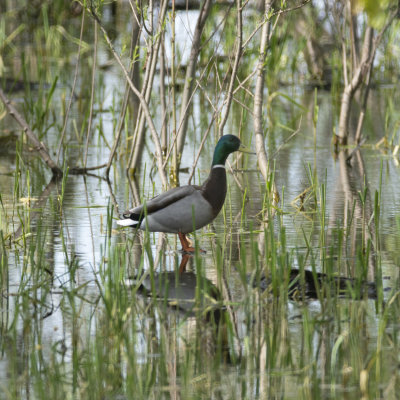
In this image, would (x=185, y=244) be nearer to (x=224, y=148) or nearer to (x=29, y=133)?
(x=224, y=148)

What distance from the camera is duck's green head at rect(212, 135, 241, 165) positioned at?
18.1 ft

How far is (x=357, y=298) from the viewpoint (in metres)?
3.83

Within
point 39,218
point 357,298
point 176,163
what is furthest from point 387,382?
point 176,163

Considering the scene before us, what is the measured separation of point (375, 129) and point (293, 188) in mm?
3506

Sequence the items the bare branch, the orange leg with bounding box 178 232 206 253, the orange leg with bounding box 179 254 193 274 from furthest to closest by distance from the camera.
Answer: the bare branch → the orange leg with bounding box 178 232 206 253 → the orange leg with bounding box 179 254 193 274

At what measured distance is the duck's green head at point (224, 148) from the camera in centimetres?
552

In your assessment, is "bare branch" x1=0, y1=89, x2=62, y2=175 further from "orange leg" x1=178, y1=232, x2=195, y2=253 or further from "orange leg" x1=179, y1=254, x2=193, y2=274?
"orange leg" x1=179, y1=254, x2=193, y2=274

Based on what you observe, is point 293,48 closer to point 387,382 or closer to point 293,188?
point 293,188

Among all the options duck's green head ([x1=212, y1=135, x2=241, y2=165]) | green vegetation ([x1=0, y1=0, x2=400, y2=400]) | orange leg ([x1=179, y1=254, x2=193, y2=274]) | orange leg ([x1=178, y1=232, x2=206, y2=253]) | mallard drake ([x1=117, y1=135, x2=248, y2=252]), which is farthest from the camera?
duck's green head ([x1=212, y1=135, x2=241, y2=165])

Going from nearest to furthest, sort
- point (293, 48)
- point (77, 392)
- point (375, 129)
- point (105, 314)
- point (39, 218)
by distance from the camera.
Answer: point (77, 392) < point (105, 314) < point (39, 218) < point (375, 129) < point (293, 48)

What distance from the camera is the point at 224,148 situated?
5566 millimetres

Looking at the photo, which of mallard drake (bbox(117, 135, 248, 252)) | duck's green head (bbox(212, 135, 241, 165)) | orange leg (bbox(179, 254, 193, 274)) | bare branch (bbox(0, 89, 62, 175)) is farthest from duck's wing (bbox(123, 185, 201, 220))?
bare branch (bbox(0, 89, 62, 175))

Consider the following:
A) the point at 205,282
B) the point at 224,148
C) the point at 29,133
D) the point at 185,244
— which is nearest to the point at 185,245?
the point at 185,244

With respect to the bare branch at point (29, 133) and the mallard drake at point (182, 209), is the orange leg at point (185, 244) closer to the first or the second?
the mallard drake at point (182, 209)
